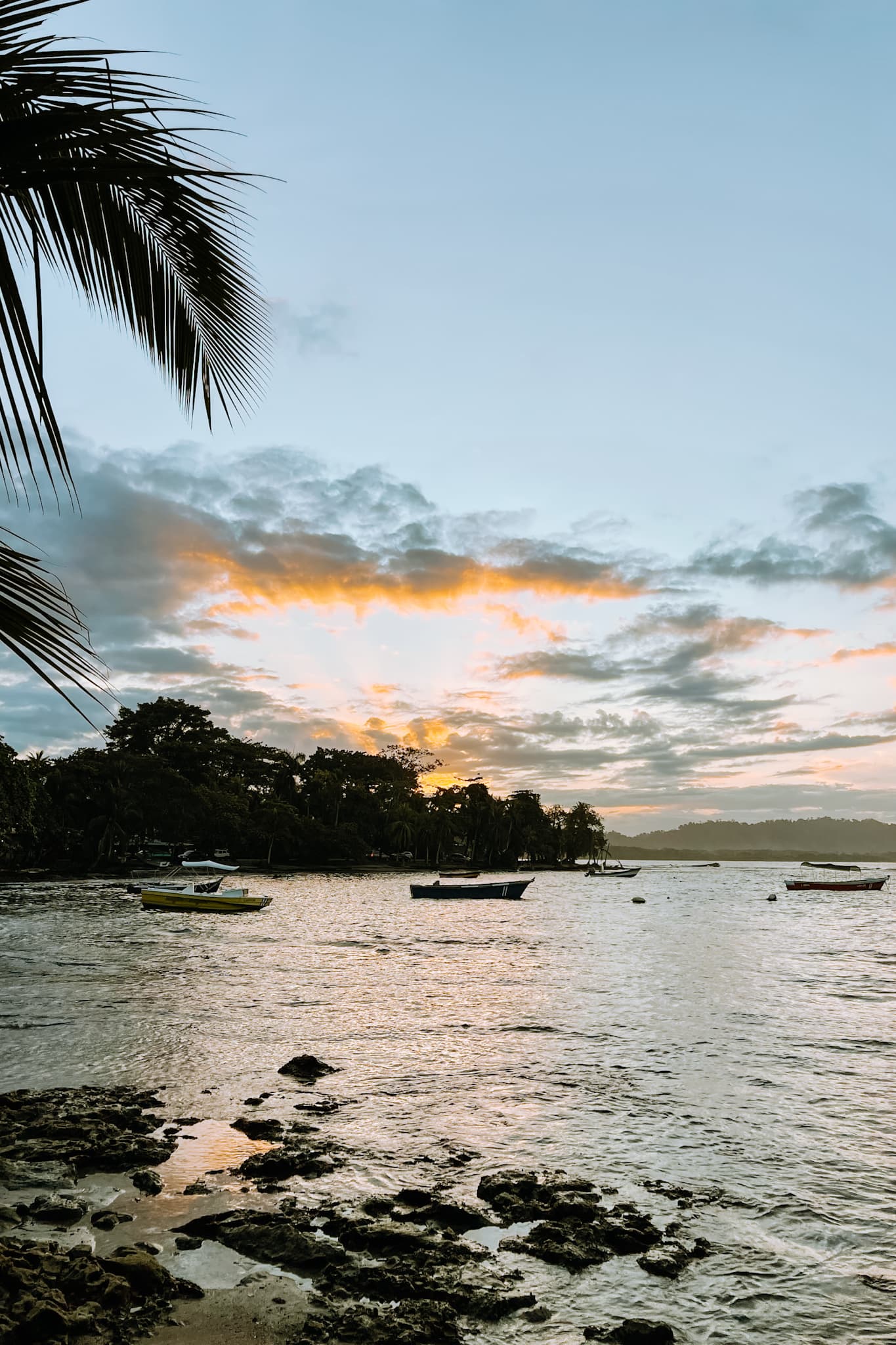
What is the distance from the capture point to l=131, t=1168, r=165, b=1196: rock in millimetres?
8148

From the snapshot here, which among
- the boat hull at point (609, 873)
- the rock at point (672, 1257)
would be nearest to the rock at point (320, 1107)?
the rock at point (672, 1257)

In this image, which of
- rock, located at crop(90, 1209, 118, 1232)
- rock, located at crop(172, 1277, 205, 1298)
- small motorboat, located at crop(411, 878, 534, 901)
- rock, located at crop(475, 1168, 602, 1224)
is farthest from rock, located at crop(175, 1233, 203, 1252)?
small motorboat, located at crop(411, 878, 534, 901)

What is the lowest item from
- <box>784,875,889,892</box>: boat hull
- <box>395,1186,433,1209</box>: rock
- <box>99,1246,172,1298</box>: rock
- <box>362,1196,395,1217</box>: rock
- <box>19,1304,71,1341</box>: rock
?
<box>784,875,889,892</box>: boat hull

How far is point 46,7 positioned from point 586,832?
556 feet

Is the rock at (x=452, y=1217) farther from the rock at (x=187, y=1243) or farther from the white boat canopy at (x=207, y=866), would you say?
the white boat canopy at (x=207, y=866)

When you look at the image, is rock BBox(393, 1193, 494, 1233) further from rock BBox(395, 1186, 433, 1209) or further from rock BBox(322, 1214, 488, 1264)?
rock BBox(322, 1214, 488, 1264)

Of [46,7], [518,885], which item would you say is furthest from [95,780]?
[46,7]

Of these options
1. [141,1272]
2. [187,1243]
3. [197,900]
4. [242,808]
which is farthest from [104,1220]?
[242,808]

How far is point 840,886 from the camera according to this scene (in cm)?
10138

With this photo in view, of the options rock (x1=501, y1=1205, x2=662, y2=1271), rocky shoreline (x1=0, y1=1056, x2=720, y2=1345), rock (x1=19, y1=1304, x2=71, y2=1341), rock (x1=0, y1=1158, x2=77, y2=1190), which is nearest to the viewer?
rock (x1=19, y1=1304, x2=71, y2=1341)

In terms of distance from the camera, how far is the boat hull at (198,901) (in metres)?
44.5

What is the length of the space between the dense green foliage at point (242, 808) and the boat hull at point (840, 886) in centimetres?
5066

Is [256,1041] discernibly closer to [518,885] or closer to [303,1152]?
[303,1152]

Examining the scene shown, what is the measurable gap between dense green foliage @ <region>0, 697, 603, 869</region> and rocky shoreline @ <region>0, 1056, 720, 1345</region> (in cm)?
3089
